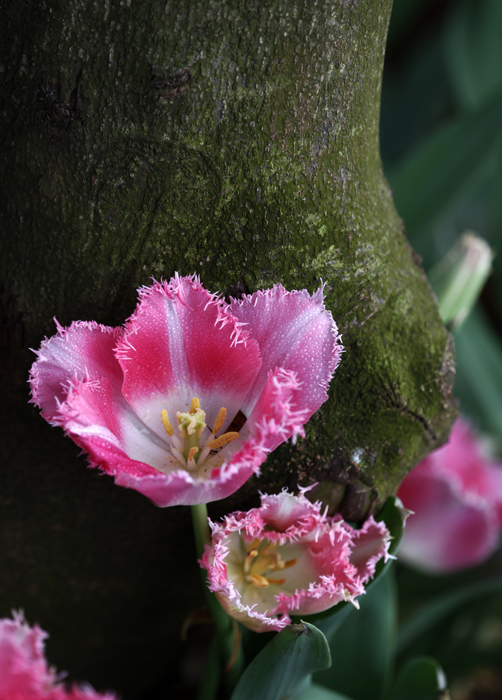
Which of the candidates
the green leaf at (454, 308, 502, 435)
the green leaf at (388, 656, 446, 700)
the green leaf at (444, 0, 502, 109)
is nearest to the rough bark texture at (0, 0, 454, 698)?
the green leaf at (388, 656, 446, 700)

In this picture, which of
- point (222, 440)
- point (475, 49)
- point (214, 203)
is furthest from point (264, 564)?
point (475, 49)

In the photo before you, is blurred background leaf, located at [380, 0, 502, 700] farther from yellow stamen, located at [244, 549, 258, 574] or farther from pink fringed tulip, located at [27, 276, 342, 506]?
pink fringed tulip, located at [27, 276, 342, 506]

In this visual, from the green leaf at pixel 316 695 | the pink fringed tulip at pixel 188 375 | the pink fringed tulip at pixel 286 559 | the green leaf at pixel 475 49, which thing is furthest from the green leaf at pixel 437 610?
the green leaf at pixel 475 49

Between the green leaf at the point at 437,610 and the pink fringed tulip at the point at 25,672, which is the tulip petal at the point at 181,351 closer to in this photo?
the pink fringed tulip at the point at 25,672

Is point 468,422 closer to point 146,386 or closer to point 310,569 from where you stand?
point 310,569

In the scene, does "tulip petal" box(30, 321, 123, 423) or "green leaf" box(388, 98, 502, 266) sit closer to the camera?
"tulip petal" box(30, 321, 123, 423)

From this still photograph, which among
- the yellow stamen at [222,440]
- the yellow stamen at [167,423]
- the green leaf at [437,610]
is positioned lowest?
the green leaf at [437,610]
